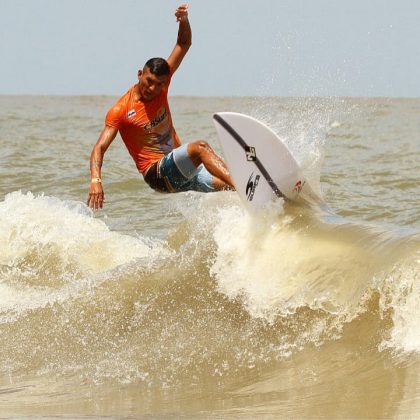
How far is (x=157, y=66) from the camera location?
7832 mm

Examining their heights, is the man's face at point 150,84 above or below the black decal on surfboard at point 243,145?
above

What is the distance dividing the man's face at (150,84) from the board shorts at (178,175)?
0.54m

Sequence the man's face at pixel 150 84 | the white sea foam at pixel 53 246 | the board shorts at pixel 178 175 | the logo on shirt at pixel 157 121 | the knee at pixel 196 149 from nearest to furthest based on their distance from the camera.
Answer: the knee at pixel 196 149 < the board shorts at pixel 178 175 < the man's face at pixel 150 84 < the logo on shirt at pixel 157 121 < the white sea foam at pixel 53 246

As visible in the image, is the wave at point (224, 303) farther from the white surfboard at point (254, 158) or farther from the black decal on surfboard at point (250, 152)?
the black decal on surfboard at point (250, 152)

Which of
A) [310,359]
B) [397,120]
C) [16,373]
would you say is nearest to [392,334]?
[310,359]

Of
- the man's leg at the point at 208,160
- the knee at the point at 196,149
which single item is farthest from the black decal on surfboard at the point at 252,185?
the knee at the point at 196,149

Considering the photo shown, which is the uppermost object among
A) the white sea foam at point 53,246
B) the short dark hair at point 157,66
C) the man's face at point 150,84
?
the short dark hair at point 157,66

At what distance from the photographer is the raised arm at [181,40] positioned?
816cm

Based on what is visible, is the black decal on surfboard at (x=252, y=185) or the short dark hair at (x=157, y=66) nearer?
the black decal on surfboard at (x=252, y=185)

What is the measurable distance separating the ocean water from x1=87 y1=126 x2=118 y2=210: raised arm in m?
0.71

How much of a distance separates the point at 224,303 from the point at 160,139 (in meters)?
2.03

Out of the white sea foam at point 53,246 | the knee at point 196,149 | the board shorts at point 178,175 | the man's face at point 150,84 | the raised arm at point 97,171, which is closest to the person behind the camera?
the raised arm at point 97,171

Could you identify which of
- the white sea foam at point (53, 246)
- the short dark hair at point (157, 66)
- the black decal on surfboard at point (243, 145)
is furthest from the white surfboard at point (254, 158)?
the white sea foam at point (53, 246)

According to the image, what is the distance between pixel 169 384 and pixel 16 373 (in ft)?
3.69
